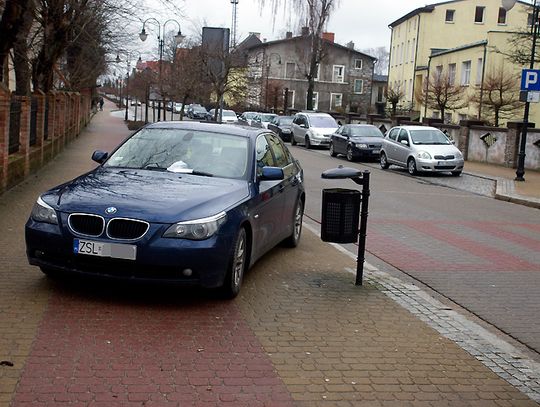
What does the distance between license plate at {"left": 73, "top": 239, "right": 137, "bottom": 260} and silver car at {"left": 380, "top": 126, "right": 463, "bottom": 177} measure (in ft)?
61.3

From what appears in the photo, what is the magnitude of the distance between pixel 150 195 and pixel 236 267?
1006 millimetres

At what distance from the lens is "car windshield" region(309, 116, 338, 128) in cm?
3653

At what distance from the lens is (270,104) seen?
73.8 metres

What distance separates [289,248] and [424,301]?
2.51 meters

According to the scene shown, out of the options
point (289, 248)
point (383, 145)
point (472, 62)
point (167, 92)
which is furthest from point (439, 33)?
point (289, 248)

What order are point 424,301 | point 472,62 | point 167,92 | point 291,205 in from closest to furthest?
point 424,301 < point 291,205 < point 167,92 < point 472,62

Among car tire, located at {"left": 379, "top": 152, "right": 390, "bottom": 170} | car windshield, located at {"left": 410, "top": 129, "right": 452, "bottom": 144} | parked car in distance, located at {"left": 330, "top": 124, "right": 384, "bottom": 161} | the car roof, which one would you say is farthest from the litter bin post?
parked car in distance, located at {"left": 330, "top": 124, "right": 384, "bottom": 161}

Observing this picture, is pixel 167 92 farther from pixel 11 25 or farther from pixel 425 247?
pixel 425 247

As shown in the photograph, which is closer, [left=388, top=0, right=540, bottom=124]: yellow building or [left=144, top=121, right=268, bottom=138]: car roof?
[left=144, top=121, right=268, bottom=138]: car roof

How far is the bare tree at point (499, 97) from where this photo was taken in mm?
36219

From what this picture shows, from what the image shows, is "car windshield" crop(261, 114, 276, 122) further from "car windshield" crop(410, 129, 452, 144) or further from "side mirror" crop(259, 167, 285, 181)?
"side mirror" crop(259, 167, 285, 181)

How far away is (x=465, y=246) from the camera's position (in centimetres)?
1009

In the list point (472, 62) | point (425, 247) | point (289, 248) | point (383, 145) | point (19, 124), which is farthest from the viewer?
point (472, 62)

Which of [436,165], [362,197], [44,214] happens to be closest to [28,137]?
[44,214]
